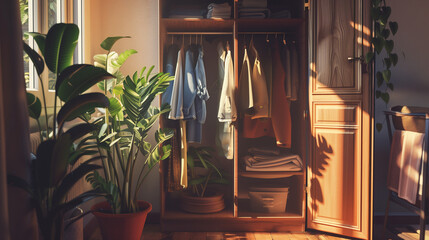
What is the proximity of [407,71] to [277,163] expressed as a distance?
4.69ft

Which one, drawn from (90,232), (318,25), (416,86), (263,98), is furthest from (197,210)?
(416,86)

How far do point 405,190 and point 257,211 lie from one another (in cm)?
109

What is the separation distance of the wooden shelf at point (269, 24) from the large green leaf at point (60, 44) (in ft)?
5.08

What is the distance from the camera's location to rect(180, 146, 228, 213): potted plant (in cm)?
269

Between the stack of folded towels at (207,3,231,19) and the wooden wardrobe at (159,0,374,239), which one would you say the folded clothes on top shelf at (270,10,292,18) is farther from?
the stack of folded towels at (207,3,231,19)

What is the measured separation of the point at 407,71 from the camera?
9.59ft

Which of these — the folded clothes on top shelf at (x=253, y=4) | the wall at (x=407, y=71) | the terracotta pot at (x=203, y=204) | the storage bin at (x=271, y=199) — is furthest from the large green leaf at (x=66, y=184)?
the wall at (x=407, y=71)

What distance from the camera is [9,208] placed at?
1218 mm

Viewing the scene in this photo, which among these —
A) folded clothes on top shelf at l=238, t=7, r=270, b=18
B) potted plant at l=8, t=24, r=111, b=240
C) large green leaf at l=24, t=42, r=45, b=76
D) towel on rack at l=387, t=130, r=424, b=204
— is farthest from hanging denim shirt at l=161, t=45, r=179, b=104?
towel on rack at l=387, t=130, r=424, b=204

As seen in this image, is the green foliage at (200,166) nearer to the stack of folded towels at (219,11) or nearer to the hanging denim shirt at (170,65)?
the hanging denim shirt at (170,65)

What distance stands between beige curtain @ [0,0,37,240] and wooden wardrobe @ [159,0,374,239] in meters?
1.36

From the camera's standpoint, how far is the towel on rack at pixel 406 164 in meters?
2.15

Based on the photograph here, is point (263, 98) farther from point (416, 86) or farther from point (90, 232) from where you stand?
point (90, 232)

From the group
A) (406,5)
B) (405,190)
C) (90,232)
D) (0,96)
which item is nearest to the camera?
(0,96)
